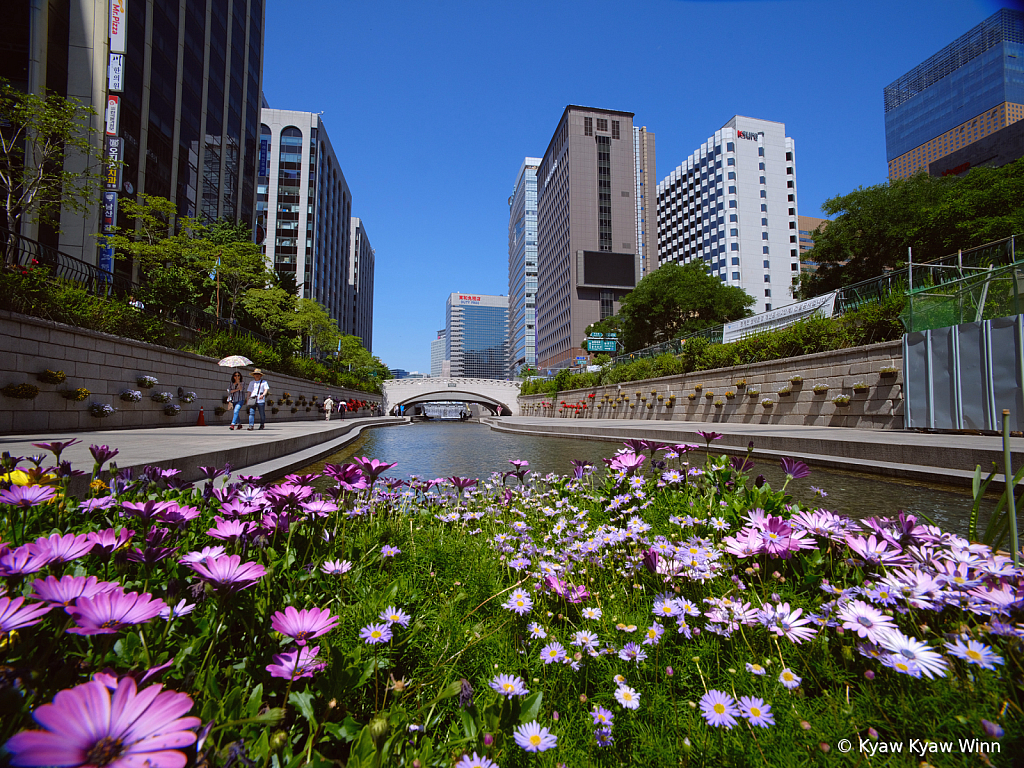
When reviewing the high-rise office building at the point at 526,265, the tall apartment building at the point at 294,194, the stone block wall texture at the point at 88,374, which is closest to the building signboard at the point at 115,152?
the stone block wall texture at the point at 88,374

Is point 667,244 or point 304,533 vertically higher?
point 667,244

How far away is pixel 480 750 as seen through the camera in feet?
3.39

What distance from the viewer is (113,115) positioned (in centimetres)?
2512

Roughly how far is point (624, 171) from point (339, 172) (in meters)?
53.8

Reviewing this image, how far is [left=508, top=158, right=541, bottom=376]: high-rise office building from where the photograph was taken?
139750mm

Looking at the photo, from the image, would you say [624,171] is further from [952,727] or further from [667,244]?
[952,727]

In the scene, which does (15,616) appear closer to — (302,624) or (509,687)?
(302,624)

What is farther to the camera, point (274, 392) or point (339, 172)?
point (339, 172)

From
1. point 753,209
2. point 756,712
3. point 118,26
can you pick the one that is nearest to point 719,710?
point 756,712

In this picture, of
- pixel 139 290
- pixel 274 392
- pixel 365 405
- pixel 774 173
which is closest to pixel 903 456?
pixel 139 290

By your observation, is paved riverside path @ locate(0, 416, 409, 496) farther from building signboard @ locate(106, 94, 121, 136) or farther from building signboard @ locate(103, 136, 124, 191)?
building signboard @ locate(106, 94, 121, 136)

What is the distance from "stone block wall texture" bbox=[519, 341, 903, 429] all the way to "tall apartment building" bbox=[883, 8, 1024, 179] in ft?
275

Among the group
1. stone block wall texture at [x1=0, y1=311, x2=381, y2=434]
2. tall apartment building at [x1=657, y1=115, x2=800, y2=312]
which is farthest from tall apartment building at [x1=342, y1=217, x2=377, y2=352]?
stone block wall texture at [x1=0, y1=311, x2=381, y2=434]

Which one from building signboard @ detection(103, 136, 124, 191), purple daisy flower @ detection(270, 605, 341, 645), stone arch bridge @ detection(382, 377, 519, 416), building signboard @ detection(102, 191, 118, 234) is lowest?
purple daisy flower @ detection(270, 605, 341, 645)
